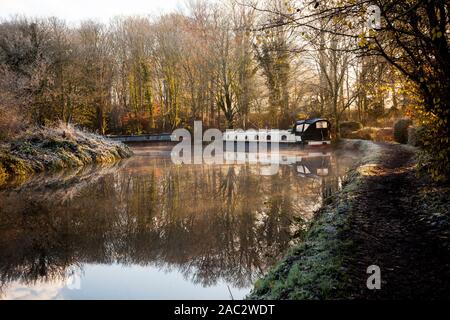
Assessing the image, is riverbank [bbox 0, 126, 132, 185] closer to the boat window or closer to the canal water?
the canal water

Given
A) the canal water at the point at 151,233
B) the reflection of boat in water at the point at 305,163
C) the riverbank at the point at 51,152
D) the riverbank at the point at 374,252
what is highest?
the riverbank at the point at 51,152

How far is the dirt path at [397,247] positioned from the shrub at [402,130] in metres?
13.8

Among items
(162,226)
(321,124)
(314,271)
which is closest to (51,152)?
(162,226)

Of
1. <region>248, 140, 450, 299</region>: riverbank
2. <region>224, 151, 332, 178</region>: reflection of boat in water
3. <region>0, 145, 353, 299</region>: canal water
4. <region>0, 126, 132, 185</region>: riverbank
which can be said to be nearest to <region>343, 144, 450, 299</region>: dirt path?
<region>248, 140, 450, 299</region>: riverbank

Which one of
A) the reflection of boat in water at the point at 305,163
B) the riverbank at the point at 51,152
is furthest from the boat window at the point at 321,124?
the riverbank at the point at 51,152

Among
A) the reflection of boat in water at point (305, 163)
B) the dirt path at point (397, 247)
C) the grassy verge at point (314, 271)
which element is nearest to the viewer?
the dirt path at point (397, 247)

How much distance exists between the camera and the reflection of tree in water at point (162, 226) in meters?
5.32

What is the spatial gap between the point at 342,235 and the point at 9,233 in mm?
6017

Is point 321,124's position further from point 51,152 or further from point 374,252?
point 374,252

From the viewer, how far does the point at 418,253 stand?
4.14 m

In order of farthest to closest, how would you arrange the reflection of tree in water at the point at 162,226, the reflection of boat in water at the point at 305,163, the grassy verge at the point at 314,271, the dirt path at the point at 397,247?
1. the reflection of boat in water at the point at 305,163
2. the reflection of tree in water at the point at 162,226
3. the grassy verge at the point at 314,271
4. the dirt path at the point at 397,247

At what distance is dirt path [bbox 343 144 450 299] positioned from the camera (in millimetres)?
3375

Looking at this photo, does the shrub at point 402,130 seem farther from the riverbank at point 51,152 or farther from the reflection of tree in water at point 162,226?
the riverbank at point 51,152

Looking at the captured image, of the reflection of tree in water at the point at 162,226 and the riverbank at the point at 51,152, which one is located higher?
the riverbank at the point at 51,152
